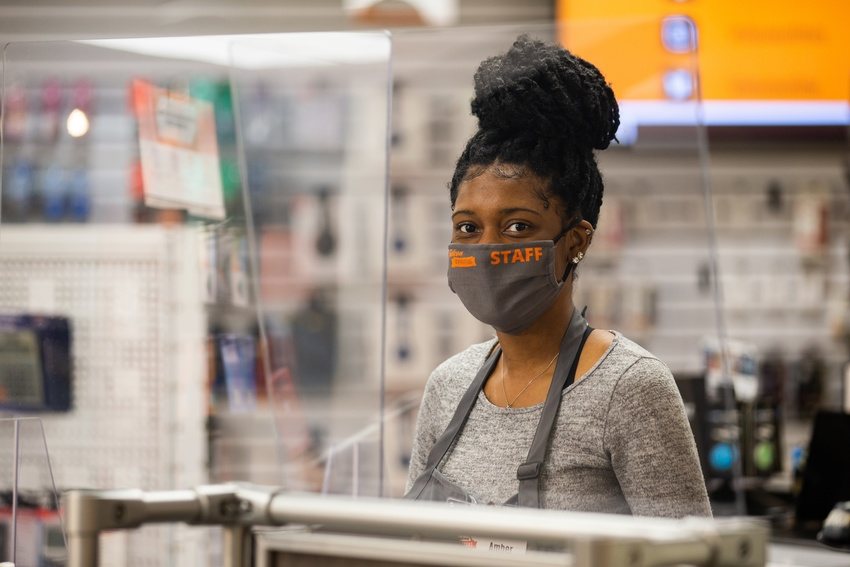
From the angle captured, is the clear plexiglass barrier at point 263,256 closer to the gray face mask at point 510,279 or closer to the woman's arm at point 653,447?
the gray face mask at point 510,279

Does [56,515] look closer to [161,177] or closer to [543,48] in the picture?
[161,177]

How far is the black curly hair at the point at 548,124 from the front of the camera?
1.71 m

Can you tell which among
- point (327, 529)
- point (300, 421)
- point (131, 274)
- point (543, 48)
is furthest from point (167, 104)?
point (327, 529)

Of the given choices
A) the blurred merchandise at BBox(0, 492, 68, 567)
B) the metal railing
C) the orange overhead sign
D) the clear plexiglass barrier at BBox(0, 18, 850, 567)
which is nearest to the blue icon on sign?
the clear plexiglass barrier at BBox(0, 18, 850, 567)

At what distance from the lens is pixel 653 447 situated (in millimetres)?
1536

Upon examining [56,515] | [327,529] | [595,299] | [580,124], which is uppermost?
[580,124]

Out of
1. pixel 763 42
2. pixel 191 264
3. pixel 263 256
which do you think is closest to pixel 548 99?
pixel 191 264

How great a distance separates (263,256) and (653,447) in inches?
70.1

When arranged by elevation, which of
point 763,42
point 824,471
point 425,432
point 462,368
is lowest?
point 824,471

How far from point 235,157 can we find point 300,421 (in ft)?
2.63

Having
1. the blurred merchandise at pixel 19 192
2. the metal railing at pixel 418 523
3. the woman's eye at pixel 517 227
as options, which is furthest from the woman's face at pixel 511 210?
the blurred merchandise at pixel 19 192

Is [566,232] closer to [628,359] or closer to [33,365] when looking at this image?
[628,359]

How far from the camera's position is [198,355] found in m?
2.87

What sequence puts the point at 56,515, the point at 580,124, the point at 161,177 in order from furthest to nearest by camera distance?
the point at 161,177
the point at 56,515
the point at 580,124
